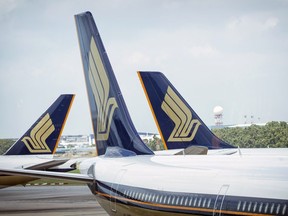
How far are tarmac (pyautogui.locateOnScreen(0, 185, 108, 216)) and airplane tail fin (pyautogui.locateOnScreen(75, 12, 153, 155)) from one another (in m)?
7.27

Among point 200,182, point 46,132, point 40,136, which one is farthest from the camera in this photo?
point 46,132

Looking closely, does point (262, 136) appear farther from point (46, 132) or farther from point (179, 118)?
point (179, 118)

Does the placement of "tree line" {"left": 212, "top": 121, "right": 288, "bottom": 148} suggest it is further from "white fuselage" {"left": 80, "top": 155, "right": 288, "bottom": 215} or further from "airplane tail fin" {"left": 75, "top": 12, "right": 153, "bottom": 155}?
"white fuselage" {"left": 80, "top": 155, "right": 288, "bottom": 215}

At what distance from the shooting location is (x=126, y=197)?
11.9 metres

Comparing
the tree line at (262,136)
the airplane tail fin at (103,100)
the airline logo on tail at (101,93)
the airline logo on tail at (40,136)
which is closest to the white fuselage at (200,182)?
the airplane tail fin at (103,100)

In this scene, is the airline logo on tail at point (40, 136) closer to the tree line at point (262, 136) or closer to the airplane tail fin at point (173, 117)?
the airplane tail fin at point (173, 117)

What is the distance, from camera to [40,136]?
101ft

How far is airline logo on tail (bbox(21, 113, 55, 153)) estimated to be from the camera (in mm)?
30656

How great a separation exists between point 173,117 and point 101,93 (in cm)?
754

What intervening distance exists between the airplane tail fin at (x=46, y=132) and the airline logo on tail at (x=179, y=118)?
30.0ft

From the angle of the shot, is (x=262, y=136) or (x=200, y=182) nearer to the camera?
(x=200, y=182)

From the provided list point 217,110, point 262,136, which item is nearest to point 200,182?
point 262,136

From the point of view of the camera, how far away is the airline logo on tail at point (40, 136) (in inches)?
1207

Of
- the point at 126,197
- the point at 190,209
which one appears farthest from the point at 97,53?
the point at 190,209
